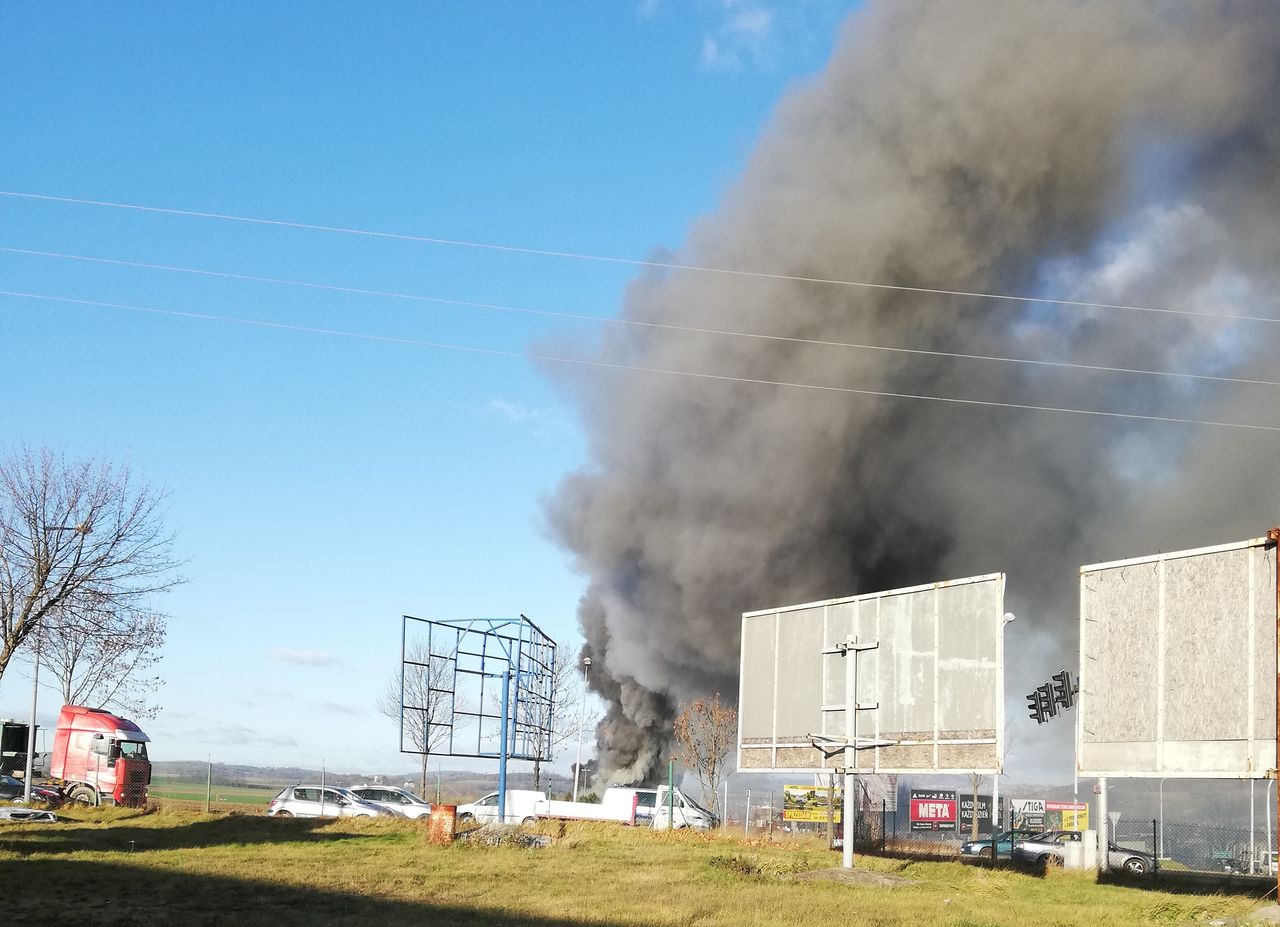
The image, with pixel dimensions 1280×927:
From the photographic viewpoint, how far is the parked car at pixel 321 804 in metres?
Answer: 34.1

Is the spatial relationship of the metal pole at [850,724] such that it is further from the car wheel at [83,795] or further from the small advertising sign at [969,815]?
the small advertising sign at [969,815]

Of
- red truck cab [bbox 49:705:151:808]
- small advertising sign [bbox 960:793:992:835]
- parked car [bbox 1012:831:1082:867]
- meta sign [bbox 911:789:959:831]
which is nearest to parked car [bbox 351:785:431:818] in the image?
red truck cab [bbox 49:705:151:808]

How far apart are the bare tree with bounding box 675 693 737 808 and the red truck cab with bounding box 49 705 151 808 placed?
855 inches

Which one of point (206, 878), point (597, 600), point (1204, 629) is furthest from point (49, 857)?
point (597, 600)

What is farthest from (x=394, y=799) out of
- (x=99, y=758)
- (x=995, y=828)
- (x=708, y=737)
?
(x=995, y=828)

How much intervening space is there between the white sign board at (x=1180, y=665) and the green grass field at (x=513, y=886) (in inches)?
79.8

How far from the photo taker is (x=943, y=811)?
5462 cm

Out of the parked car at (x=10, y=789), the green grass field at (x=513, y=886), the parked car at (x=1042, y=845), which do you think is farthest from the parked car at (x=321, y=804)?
the parked car at (x=1042, y=845)

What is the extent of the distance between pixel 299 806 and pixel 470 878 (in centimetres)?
Result: 1864

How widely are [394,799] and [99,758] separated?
8929mm

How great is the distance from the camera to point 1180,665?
17922 mm

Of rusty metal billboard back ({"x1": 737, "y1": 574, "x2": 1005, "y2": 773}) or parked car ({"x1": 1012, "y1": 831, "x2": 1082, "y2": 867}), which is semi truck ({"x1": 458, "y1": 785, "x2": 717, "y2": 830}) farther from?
parked car ({"x1": 1012, "y1": 831, "x2": 1082, "y2": 867})

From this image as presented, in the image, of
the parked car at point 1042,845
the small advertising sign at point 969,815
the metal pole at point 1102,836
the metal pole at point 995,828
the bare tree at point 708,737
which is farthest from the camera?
the small advertising sign at point 969,815

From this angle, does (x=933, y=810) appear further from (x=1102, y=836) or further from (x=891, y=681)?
(x=891, y=681)
